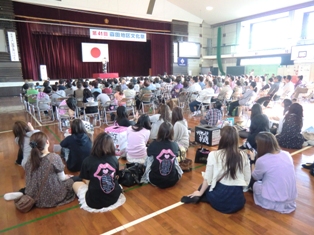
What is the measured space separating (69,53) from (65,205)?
1361 cm

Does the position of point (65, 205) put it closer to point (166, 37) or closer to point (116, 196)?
point (116, 196)

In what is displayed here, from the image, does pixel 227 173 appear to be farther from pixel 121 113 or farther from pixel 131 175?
pixel 121 113

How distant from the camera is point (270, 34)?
15227mm

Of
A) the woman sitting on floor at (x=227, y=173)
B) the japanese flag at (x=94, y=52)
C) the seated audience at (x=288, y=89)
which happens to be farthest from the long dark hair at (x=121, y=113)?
the japanese flag at (x=94, y=52)

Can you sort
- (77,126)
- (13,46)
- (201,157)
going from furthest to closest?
(13,46) < (201,157) < (77,126)

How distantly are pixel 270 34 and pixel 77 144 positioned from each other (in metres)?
16.0

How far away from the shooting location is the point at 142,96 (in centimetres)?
684

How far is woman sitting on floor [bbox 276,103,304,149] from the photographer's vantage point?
398 centimetres

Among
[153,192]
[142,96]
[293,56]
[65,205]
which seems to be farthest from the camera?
[293,56]

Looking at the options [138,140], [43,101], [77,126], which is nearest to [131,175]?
[138,140]

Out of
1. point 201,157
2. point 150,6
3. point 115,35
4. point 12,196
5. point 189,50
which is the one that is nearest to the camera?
point 12,196

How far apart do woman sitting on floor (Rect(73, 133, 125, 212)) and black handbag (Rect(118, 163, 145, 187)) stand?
0.45 meters

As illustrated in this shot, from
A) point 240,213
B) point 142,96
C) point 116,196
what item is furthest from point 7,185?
point 142,96

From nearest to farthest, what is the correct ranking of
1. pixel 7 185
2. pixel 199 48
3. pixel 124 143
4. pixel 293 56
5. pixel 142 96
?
pixel 7 185, pixel 124 143, pixel 142 96, pixel 293 56, pixel 199 48
